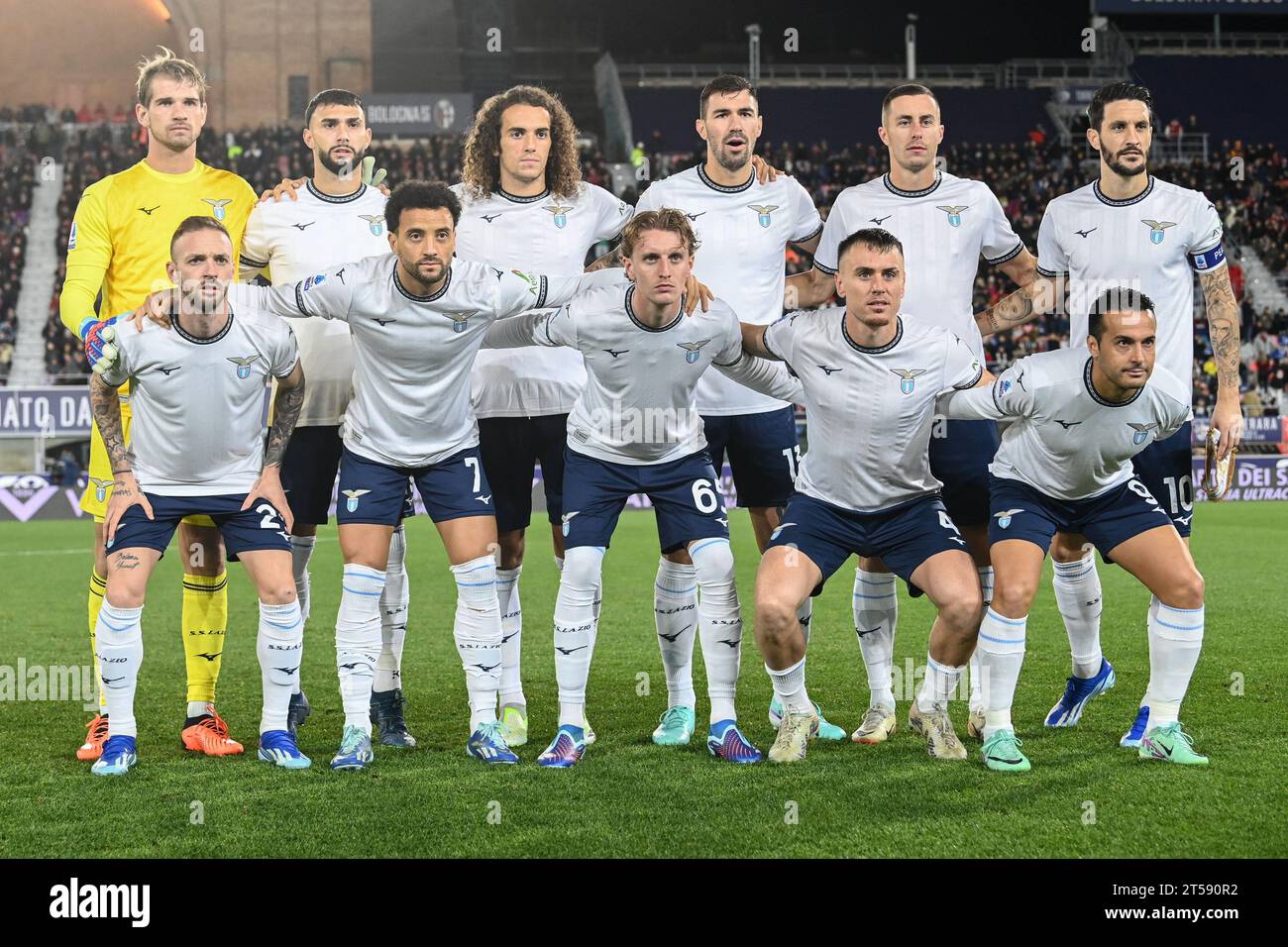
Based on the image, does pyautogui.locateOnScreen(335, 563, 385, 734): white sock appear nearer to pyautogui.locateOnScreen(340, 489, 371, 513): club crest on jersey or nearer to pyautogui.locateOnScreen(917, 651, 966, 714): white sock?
pyautogui.locateOnScreen(340, 489, 371, 513): club crest on jersey

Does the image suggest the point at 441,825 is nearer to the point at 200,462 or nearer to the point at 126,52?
the point at 200,462

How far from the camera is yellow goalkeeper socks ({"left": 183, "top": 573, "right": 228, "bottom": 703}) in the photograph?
5.56 m

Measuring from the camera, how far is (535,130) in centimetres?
563

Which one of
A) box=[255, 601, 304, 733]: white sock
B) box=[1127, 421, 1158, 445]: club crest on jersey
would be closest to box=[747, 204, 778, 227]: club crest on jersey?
box=[1127, 421, 1158, 445]: club crest on jersey

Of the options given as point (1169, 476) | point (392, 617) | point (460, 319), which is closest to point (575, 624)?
point (392, 617)

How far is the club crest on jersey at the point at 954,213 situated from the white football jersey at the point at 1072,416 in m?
0.80

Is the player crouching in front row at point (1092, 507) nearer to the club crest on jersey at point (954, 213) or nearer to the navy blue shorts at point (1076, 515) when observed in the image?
the navy blue shorts at point (1076, 515)

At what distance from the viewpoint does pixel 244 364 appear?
518 cm

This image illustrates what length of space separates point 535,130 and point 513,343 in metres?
0.92

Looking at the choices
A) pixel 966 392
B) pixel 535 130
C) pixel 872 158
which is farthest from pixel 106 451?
pixel 872 158

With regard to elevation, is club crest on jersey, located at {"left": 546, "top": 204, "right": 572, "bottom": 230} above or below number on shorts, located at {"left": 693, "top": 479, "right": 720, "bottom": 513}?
above

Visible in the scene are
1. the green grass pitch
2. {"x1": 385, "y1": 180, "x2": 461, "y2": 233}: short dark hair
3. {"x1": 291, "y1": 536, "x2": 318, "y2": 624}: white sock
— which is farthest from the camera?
{"x1": 291, "y1": 536, "x2": 318, "y2": 624}: white sock

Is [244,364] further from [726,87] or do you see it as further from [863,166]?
[863,166]

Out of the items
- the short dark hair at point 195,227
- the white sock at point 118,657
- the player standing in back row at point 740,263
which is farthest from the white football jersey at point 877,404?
the white sock at point 118,657
